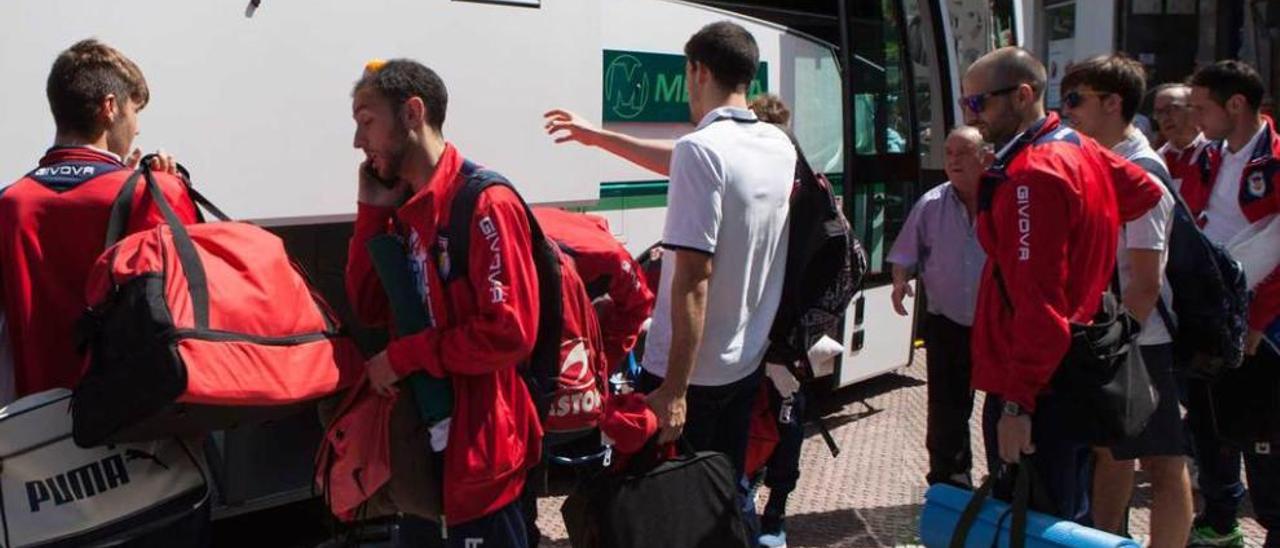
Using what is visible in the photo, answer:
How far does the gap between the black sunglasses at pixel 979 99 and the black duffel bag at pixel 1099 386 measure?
67 centimetres

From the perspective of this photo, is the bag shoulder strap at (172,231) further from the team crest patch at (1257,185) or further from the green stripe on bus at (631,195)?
the team crest patch at (1257,185)

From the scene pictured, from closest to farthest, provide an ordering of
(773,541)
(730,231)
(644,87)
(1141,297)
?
1. (730,231)
2. (1141,297)
3. (773,541)
4. (644,87)

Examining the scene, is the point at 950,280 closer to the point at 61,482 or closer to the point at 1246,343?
the point at 1246,343

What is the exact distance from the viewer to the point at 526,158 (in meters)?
4.70

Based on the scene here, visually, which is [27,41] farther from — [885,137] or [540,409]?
[885,137]

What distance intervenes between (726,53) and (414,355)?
1283 mm

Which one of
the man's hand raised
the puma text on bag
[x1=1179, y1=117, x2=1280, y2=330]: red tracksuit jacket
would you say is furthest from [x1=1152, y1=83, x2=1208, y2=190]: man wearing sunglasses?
the puma text on bag

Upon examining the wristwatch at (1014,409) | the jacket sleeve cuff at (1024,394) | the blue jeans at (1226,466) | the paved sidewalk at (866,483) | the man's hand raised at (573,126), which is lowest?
the paved sidewalk at (866,483)

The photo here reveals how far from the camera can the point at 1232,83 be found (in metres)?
5.07

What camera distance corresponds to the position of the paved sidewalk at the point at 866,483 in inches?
217

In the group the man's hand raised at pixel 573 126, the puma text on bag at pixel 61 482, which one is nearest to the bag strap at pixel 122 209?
the puma text on bag at pixel 61 482

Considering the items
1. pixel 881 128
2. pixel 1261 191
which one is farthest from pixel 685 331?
pixel 881 128

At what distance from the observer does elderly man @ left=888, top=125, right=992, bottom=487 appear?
5.23 m

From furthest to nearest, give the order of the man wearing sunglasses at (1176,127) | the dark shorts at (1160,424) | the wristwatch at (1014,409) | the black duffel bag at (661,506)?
the man wearing sunglasses at (1176,127) → the dark shorts at (1160,424) → the wristwatch at (1014,409) → the black duffel bag at (661,506)
